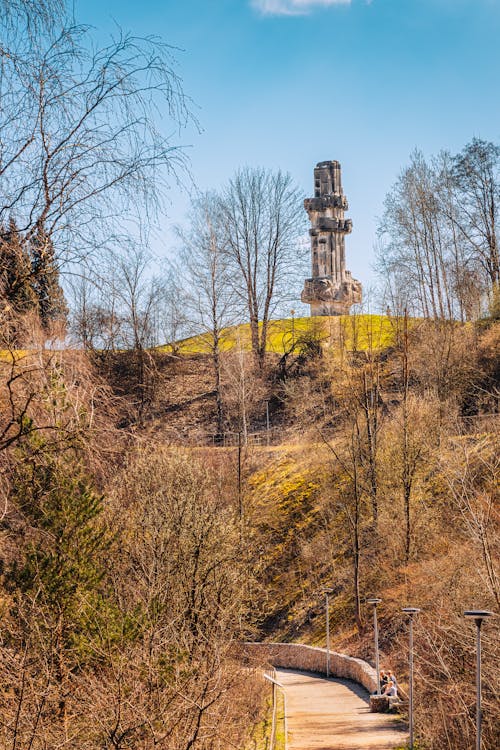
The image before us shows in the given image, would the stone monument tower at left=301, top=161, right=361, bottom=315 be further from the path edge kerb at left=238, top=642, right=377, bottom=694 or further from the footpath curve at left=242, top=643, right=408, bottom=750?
the footpath curve at left=242, top=643, right=408, bottom=750

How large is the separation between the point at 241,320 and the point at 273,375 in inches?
165

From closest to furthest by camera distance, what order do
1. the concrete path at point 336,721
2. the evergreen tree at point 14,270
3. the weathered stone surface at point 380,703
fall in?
1. the evergreen tree at point 14,270
2. the concrete path at point 336,721
3. the weathered stone surface at point 380,703

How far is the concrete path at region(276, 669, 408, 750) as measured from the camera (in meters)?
19.0

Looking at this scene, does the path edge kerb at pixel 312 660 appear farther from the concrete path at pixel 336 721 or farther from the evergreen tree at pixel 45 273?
the evergreen tree at pixel 45 273

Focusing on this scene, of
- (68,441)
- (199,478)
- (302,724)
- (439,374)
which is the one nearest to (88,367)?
(68,441)

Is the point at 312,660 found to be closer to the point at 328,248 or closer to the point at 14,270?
the point at 14,270

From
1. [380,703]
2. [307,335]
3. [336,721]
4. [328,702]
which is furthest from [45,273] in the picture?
[307,335]

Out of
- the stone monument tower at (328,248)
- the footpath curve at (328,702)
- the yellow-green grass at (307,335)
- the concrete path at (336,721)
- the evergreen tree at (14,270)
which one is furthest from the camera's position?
the stone monument tower at (328,248)

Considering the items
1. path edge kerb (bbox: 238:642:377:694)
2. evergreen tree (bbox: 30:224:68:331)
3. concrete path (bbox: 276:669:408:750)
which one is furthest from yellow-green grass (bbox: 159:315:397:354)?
evergreen tree (bbox: 30:224:68:331)

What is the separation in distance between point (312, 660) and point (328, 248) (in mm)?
33684

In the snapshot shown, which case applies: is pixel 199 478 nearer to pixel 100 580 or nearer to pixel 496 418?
pixel 496 418

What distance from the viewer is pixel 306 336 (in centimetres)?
5559

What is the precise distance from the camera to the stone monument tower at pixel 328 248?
58.7 meters

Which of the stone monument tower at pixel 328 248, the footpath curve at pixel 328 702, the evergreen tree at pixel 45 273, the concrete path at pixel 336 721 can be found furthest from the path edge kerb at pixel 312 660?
the stone monument tower at pixel 328 248
